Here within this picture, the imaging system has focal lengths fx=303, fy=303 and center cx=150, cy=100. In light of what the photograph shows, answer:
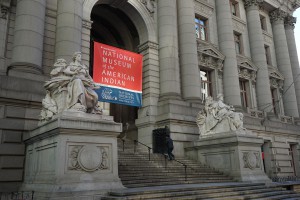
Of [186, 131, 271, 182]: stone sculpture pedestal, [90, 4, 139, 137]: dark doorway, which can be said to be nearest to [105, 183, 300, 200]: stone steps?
[186, 131, 271, 182]: stone sculpture pedestal

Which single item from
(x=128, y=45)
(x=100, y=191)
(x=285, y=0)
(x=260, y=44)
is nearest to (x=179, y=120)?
(x=128, y=45)

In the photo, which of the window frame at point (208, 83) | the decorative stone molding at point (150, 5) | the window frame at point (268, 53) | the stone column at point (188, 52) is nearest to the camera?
the stone column at point (188, 52)

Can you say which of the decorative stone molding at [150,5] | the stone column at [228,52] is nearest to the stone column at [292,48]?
the stone column at [228,52]

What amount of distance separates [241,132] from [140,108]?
23.1 feet

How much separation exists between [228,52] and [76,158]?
1869 cm

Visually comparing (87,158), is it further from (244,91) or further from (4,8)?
(244,91)

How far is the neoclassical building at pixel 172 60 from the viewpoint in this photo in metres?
13.6

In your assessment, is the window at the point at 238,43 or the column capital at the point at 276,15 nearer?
the window at the point at 238,43

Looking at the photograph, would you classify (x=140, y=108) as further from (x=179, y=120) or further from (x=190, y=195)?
(x=190, y=195)

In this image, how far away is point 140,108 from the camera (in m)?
20.0

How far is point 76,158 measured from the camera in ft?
30.9

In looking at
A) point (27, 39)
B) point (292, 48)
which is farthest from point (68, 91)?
point (292, 48)

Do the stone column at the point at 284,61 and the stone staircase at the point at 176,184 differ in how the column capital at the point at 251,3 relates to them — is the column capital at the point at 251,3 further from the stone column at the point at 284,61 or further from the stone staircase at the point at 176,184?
Answer: the stone staircase at the point at 176,184

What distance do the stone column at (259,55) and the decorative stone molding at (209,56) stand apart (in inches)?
203
